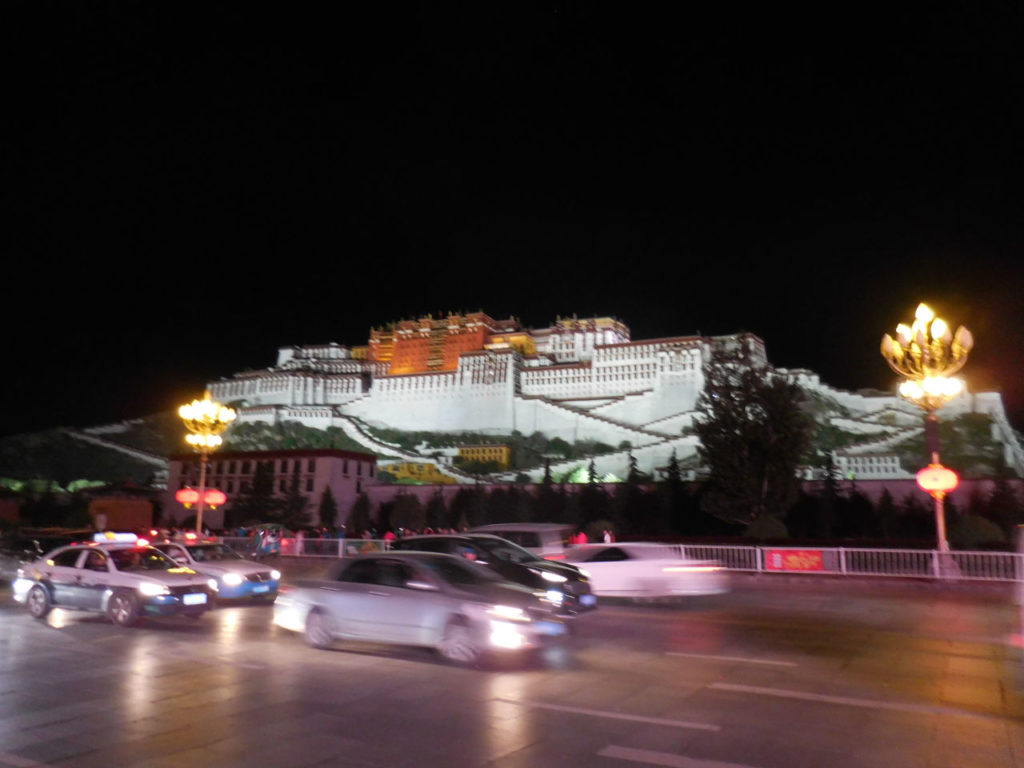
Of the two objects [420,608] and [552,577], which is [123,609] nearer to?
[420,608]

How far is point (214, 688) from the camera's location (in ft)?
Answer: 22.9

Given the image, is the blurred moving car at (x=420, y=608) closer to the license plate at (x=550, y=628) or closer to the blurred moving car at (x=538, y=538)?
the license plate at (x=550, y=628)

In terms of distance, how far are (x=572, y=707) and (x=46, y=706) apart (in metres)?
4.47

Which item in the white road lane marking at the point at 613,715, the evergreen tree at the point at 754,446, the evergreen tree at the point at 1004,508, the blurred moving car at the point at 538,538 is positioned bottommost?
the white road lane marking at the point at 613,715

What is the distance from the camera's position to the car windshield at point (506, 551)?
12.9m

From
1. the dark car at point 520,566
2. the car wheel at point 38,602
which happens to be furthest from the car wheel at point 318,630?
the car wheel at point 38,602

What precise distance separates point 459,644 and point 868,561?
15.5 metres

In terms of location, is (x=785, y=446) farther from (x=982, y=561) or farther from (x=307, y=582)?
(x=307, y=582)

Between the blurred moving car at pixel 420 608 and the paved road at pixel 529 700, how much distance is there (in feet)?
1.03

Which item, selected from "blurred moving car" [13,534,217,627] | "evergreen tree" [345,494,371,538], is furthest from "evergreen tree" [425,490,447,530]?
"blurred moving car" [13,534,217,627]

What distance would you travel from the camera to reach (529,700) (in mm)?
6613

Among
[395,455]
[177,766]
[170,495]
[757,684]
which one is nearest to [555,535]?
[757,684]

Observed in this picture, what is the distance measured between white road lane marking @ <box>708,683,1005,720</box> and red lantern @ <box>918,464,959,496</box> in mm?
13184

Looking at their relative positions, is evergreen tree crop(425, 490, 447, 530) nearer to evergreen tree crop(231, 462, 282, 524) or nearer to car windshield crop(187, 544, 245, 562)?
evergreen tree crop(231, 462, 282, 524)
